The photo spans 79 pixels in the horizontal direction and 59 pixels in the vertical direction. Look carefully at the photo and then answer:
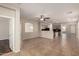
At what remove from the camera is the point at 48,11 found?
85.7 inches

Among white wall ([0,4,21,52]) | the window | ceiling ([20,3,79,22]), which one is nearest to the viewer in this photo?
ceiling ([20,3,79,22])

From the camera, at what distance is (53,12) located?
7.20 ft

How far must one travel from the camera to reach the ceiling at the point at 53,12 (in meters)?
2.03

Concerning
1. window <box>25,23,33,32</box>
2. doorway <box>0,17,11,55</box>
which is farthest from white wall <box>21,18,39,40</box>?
doorway <box>0,17,11,55</box>

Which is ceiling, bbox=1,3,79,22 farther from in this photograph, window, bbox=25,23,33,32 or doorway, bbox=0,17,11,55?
doorway, bbox=0,17,11,55

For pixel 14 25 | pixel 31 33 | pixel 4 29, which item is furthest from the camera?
pixel 31 33

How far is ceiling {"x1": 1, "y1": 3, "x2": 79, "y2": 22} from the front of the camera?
6.68 feet

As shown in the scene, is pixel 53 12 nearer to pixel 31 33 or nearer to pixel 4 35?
pixel 31 33

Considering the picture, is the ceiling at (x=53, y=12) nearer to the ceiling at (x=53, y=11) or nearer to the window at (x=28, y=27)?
the ceiling at (x=53, y=11)

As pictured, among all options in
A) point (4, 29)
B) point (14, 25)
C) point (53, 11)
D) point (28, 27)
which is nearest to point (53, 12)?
point (53, 11)

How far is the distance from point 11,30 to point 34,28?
63 cm

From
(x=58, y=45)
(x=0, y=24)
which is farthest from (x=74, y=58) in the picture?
(x=0, y=24)

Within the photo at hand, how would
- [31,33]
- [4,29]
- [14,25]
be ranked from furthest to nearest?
1. [31,33]
2. [14,25]
3. [4,29]

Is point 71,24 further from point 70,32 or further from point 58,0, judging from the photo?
point 58,0
